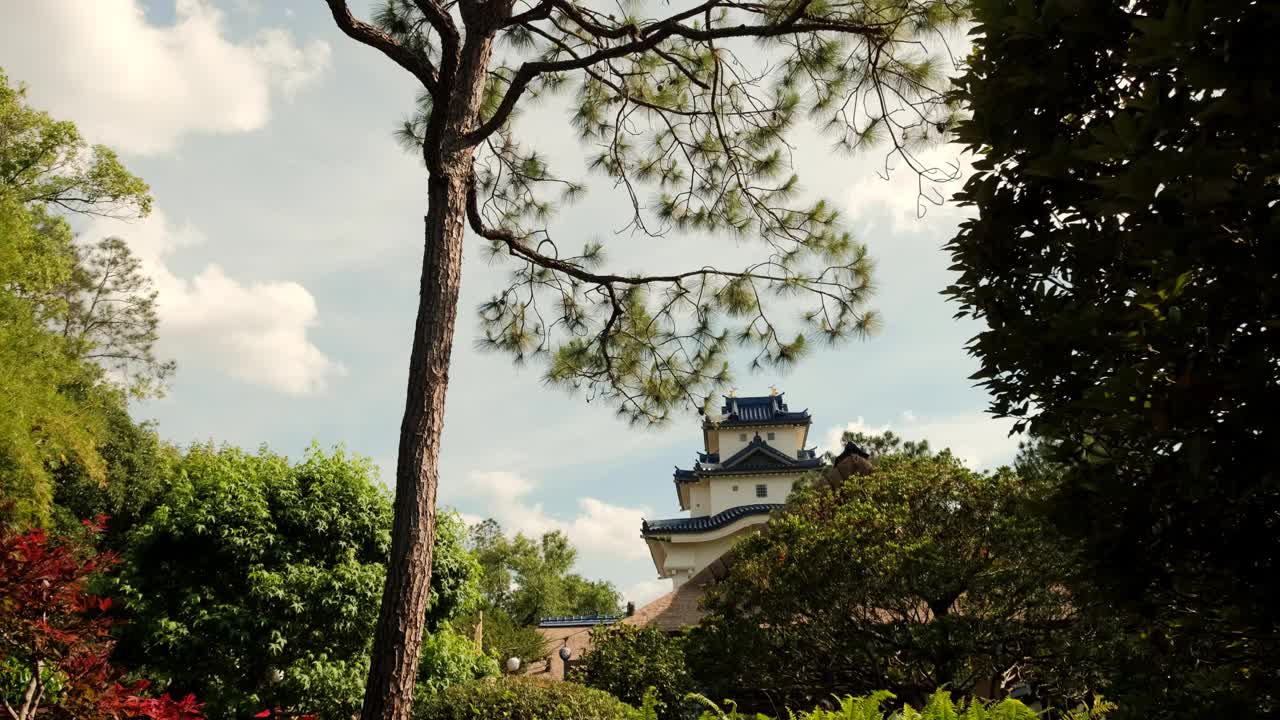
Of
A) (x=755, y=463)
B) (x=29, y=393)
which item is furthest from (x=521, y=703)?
(x=755, y=463)

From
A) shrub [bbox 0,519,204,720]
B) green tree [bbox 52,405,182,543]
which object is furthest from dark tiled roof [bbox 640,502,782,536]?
shrub [bbox 0,519,204,720]

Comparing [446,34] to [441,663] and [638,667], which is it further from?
[638,667]

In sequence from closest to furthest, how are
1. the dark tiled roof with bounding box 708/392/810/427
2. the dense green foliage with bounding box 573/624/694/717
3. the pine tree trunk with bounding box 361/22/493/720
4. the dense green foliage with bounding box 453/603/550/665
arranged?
the pine tree trunk with bounding box 361/22/493/720 < the dense green foliage with bounding box 573/624/694/717 < the dense green foliage with bounding box 453/603/550/665 < the dark tiled roof with bounding box 708/392/810/427

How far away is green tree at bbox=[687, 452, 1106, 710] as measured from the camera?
766cm

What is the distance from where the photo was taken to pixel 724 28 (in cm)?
548

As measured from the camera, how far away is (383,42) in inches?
200

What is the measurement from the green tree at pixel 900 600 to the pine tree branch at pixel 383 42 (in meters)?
5.42

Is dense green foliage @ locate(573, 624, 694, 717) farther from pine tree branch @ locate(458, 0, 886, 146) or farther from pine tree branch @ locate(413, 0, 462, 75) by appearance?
pine tree branch @ locate(413, 0, 462, 75)

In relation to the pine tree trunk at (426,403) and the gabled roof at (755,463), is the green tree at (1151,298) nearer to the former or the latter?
the pine tree trunk at (426,403)

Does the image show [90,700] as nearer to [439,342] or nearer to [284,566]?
[439,342]

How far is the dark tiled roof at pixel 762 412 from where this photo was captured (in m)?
30.1

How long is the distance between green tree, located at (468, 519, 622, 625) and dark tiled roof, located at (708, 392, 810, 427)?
1246 centimetres

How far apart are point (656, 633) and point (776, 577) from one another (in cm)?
304

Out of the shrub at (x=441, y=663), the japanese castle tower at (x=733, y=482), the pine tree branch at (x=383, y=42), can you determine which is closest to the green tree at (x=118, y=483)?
the shrub at (x=441, y=663)
